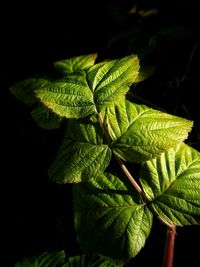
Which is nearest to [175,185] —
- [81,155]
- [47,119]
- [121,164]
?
[121,164]

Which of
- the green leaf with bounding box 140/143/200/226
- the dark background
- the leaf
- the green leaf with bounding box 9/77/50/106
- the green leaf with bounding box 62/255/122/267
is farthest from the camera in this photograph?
the dark background

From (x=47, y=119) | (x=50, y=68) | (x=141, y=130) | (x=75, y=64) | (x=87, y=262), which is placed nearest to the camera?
(x=141, y=130)

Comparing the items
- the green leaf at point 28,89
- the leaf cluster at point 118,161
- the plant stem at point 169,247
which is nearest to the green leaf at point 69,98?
the leaf cluster at point 118,161

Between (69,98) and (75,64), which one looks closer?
(69,98)

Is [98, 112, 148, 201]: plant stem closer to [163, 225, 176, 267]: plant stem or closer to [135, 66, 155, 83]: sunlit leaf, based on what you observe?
[163, 225, 176, 267]: plant stem

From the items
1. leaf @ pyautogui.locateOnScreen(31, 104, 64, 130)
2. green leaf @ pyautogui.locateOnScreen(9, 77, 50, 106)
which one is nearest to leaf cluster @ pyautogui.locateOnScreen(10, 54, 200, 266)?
leaf @ pyautogui.locateOnScreen(31, 104, 64, 130)

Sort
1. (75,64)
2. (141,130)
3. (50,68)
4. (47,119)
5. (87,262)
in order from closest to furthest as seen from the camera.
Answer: (141,130)
(87,262)
(47,119)
(75,64)
(50,68)

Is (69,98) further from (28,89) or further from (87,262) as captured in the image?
(87,262)
